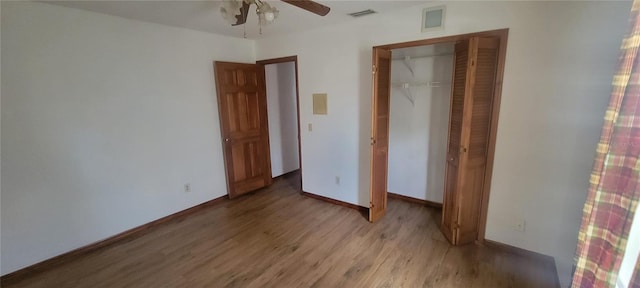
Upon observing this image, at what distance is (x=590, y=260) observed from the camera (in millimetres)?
1276

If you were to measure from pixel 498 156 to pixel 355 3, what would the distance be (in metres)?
1.89

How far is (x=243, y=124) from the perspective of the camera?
383 cm

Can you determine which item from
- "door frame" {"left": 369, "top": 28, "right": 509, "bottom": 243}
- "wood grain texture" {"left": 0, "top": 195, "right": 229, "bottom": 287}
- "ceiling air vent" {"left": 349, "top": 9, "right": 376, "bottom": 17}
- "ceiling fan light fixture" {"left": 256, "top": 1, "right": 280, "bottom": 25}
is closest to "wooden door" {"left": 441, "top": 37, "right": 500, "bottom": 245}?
"door frame" {"left": 369, "top": 28, "right": 509, "bottom": 243}

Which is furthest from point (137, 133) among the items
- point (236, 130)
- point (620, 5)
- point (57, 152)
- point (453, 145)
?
point (620, 5)

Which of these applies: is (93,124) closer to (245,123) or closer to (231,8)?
(245,123)

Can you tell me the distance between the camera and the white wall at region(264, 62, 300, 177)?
452 cm

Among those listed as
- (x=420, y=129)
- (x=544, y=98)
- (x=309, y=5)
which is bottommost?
(x=420, y=129)

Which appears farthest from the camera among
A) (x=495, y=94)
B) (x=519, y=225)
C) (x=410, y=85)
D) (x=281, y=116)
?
(x=281, y=116)

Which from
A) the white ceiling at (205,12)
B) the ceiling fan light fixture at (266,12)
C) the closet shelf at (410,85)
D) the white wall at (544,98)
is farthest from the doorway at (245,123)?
the ceiling fan light fixture at (266,12)

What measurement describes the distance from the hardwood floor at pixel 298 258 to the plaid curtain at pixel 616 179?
40.0 inches

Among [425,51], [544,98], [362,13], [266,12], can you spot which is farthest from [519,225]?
[266,12]

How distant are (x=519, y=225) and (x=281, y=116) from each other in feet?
11.9

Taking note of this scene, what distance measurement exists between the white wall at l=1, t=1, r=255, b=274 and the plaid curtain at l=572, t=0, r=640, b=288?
142 inches

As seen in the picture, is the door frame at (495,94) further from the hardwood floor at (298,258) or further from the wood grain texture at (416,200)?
the wood grain texture at (416,200)
